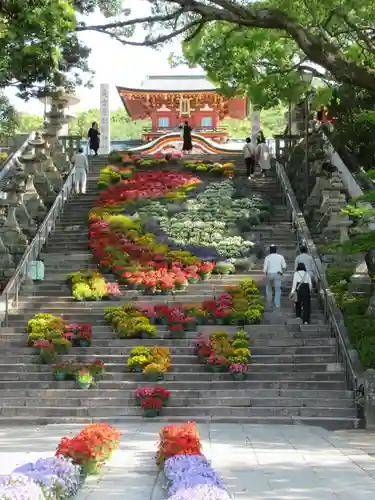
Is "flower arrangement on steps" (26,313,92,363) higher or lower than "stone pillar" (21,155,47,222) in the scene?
lower

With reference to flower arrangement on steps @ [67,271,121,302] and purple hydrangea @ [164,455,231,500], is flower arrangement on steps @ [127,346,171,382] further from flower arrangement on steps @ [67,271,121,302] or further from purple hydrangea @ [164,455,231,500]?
purple hydrangea @ [164,455,231,500]

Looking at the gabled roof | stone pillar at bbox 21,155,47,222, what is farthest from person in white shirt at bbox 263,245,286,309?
the gabled roof

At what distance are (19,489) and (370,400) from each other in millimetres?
9071

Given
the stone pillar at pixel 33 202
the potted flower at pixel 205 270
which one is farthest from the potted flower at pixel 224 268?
the stone pillar at pixel 33 202

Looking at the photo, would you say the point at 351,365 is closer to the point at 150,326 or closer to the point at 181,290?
the point at 150,326

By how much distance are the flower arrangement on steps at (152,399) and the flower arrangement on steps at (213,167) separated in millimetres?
15927

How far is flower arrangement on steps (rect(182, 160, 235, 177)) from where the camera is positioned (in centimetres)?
3096

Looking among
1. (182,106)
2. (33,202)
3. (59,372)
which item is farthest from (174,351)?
(182,106)

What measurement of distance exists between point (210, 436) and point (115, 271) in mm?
9618

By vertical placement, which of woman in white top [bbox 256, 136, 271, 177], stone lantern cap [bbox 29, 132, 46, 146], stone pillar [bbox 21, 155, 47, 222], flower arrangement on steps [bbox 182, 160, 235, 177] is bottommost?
stone pillar [bbox 21, 155, 47, 222]

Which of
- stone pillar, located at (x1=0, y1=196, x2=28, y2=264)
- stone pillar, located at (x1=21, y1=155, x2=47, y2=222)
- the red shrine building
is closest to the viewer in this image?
stone pillar, located at (x1=0, y1=196, x2=28, y2=264)

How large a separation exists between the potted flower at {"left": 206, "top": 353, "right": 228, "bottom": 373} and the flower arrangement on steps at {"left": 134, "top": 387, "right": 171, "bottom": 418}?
4.73 feet

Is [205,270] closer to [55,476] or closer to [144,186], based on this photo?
[144,186]

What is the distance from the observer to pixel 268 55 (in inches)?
915
